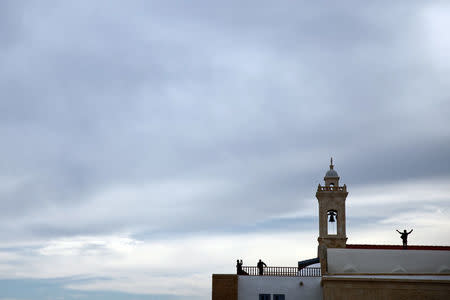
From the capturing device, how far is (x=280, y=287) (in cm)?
4525

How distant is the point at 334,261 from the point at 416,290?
6928mm

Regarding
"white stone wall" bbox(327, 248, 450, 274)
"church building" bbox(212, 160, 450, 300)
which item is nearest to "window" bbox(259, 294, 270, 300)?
"church building" bbox(212, 160, 450, 300)

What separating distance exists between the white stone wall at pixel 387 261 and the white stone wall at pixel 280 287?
206 centimetres

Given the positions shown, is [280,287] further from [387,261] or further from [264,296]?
[387,261]

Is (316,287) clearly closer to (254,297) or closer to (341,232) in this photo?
(254,297)

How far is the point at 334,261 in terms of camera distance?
47188 millimetres

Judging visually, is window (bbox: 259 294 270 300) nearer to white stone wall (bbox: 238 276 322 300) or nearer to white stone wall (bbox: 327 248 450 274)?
white stone wall (bbox: 238 276 322 300)

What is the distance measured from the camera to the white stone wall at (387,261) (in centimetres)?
4625

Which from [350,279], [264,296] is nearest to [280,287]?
[264,296]

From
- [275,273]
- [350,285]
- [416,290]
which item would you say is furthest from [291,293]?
[416,290]

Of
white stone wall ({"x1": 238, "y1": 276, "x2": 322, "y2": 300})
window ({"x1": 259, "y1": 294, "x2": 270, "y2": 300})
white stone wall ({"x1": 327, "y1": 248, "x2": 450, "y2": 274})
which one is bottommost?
window ({"x1": 259, "y1": 294, "x2": 270, "y2": 300})

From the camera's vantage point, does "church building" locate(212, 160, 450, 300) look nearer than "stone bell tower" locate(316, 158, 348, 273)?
Yes

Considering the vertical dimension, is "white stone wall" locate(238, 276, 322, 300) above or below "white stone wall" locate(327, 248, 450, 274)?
below

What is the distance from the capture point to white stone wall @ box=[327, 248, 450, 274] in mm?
46250
